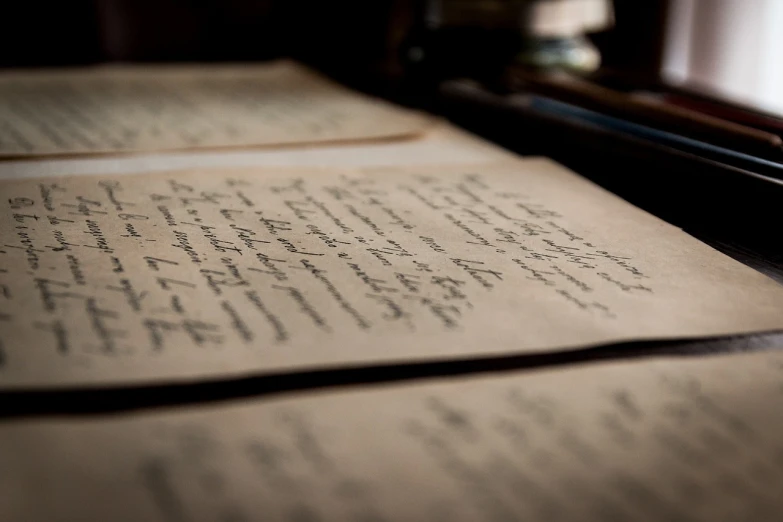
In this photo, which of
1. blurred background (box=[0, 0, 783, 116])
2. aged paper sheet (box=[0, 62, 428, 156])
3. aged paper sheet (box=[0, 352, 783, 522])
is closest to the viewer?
aged paper sheet (box=[0, 352, 783, 522])

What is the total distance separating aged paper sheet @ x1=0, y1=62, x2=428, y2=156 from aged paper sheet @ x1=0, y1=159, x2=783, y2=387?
15 centimetres

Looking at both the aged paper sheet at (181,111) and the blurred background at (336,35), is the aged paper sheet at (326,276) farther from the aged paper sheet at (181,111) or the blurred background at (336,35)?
the blurred background at (336,35)

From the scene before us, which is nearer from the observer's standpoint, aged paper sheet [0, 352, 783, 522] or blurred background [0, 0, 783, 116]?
aged paper sheet [0, 352, 783, 522]

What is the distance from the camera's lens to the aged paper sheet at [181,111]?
0.76 meters

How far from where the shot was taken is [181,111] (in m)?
0.90

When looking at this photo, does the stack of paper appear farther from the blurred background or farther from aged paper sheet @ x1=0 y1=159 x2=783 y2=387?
the blurred background

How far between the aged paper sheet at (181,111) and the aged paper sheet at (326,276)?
0.15 m

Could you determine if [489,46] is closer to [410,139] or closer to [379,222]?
[410,139]

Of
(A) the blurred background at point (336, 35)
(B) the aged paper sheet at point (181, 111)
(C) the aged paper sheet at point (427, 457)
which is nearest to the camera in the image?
(C) the aged paper sheet at point (427, 457)

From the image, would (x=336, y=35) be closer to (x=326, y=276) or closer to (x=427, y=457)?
(x=326, y=276)

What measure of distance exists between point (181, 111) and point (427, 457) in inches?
27.4

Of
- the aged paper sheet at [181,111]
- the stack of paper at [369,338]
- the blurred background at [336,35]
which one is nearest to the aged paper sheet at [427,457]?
the stack of paper at [369,338]

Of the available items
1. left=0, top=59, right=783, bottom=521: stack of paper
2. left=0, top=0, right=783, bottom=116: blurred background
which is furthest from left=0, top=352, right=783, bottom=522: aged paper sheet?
left=0, top=0, right=783, bottom=116: blurred background

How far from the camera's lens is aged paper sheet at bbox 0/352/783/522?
0.26 m
